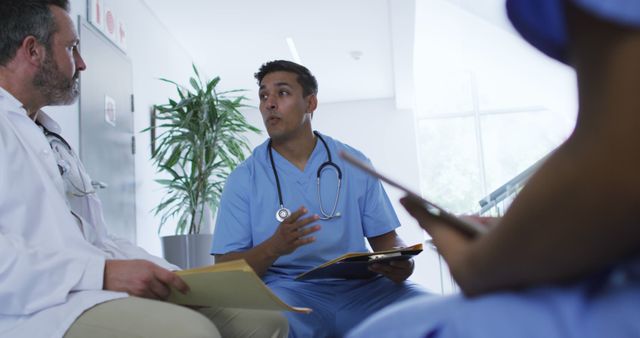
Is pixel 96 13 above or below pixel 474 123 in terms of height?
above

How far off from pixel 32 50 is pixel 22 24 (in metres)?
0.07

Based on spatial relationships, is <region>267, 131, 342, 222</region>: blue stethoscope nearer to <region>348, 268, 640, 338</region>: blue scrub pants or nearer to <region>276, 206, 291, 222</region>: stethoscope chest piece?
<region>276, 206, 291, 222</region>: stethoscope chest piece

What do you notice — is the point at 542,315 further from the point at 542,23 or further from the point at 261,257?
the point at 261,257

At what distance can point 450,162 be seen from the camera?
291 inches

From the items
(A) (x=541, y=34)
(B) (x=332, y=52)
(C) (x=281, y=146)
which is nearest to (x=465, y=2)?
(B) (x=332, y=52)

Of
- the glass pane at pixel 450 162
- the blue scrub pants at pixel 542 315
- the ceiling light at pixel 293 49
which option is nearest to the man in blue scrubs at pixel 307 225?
the blue scrub pants at pixel 542 315

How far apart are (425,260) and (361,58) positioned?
268 centimetres

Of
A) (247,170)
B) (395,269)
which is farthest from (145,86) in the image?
(395,269)

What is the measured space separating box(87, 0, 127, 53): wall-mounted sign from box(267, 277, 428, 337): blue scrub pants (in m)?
2.41

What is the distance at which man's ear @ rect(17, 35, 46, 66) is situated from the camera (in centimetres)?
146

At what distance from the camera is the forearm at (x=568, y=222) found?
33cm

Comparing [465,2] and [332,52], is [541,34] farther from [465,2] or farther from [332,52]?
[332,52]

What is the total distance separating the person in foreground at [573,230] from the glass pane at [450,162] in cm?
700

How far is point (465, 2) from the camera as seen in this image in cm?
429
